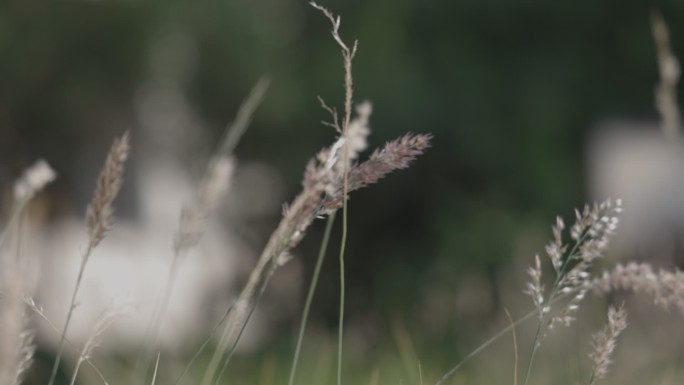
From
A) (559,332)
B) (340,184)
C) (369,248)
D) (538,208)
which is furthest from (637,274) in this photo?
(369,248)

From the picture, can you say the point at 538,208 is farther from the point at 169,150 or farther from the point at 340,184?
the point at 340,184

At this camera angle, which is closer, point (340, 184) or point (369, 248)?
point (340, 184)

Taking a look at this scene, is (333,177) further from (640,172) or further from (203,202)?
(640,172)

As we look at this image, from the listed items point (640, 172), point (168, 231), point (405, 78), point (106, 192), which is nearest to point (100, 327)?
point (106, 192)

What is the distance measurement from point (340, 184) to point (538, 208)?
6487 mm

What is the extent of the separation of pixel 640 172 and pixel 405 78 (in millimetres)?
4170

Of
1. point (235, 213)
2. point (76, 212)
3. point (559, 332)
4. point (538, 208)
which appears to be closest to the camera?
point (559, 332)

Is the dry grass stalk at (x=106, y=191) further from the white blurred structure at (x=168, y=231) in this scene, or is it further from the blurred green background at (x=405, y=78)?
the blurred green background at (x=405, y=78)

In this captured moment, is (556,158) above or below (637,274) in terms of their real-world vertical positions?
below

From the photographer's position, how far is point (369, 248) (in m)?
8.80

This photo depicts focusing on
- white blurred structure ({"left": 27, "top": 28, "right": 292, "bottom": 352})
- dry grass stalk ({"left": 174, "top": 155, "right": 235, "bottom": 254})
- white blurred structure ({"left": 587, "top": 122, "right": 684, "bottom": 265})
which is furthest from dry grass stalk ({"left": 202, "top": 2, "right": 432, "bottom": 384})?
white blurred structure ({"left": 587, "top": 122, "right": 684, "bottom": 265})

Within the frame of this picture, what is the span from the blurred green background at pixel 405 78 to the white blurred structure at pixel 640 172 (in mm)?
664

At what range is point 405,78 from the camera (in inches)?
300

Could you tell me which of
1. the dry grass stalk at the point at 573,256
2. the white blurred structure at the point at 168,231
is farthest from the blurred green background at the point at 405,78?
the dry grass stalk at the point at 573,256
